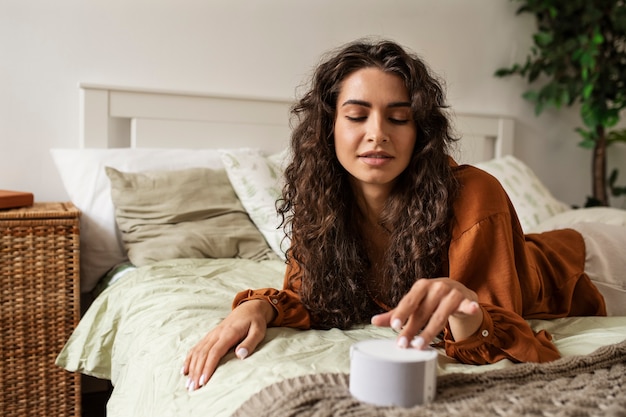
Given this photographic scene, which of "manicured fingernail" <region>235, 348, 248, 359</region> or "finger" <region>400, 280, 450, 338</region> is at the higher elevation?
"finger" <region>400, 280, 450, 338</region>

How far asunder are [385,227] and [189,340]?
418 millimetres

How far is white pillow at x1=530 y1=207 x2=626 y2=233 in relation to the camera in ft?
6.91

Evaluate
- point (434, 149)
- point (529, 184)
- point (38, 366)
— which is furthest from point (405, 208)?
point (529, 184)

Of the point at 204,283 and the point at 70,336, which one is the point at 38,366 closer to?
the point at 70,336

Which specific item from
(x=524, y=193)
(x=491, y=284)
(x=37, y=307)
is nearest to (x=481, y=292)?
(x=491, y=284)

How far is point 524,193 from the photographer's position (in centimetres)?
246

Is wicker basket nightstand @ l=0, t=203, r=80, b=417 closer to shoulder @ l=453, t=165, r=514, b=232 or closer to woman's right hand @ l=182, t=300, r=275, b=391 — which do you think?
woman's right hand @ l=182, t=300, r=275, b=391

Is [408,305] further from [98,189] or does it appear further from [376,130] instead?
[98,189]

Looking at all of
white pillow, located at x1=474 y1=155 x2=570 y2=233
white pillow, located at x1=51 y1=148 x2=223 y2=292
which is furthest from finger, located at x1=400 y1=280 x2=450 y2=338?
white pillow, located at x1=474 y1=155 x2=570 y2=233

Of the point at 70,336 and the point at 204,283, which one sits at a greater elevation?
the point at 204,283

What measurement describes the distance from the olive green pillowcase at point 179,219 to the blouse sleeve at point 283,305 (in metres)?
0.68

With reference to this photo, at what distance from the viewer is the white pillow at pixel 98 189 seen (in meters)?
1.97

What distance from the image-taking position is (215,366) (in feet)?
3.35

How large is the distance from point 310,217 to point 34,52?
1.35m
